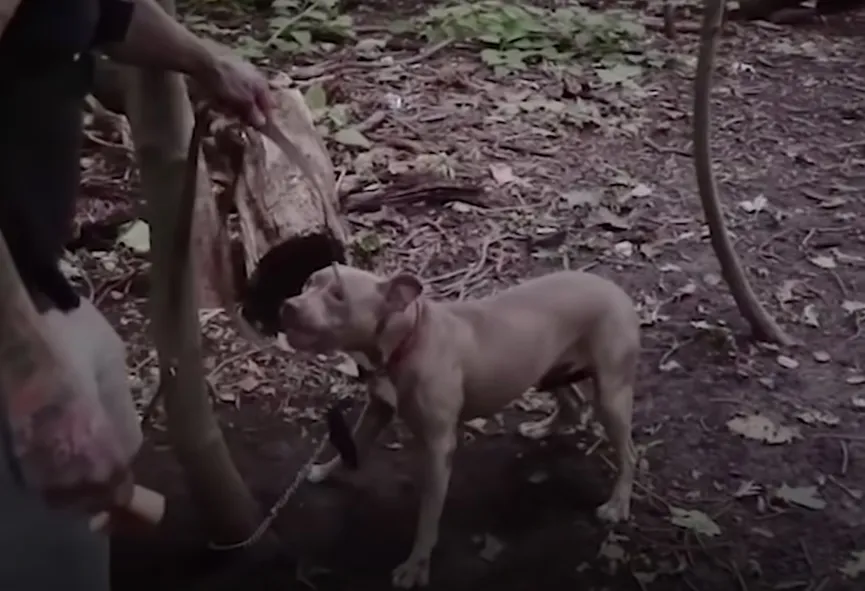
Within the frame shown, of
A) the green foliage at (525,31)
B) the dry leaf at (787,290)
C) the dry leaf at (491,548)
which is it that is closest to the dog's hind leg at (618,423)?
the dry leaf at (491,548)

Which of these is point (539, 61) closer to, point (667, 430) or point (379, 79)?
point (379, 79)

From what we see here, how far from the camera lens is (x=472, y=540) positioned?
264 cm

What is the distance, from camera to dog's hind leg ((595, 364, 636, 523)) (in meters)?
2.69

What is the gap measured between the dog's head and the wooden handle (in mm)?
789

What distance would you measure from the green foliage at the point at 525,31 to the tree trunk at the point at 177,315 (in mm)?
3586

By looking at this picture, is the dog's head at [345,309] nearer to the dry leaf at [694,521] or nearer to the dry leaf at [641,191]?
the dry leaf at [694,521]

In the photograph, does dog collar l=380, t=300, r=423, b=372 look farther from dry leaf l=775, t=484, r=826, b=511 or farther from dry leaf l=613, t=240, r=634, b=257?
dry leaf l=613, t=240, r=634, b=257

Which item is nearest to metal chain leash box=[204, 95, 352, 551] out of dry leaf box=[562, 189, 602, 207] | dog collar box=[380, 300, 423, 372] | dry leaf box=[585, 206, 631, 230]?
dog collar box=[380, 300, 423, 372]

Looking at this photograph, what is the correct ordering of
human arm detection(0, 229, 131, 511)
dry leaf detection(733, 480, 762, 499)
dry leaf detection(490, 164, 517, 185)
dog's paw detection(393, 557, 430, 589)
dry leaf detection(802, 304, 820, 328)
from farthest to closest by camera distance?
dry leaf detection(490, 164, 517, 185) < dry leaf detection(802, 304, 820, 328) < dry leaf detection(733, 480, 762, 499) < dog's paw detection(393, 557, 430, 589) < human arm detection(0, 229, 131, 511)

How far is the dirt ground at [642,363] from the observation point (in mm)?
2596

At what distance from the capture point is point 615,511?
107 inches

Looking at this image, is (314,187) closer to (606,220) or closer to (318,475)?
(318,475)

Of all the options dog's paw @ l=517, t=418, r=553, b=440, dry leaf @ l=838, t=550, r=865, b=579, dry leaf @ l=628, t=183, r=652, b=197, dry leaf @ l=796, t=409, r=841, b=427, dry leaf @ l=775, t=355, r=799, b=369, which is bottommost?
dry leaf @ l=628, t=183, r=652, b=197

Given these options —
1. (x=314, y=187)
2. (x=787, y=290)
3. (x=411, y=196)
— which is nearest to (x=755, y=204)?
(x=787, y=290)
